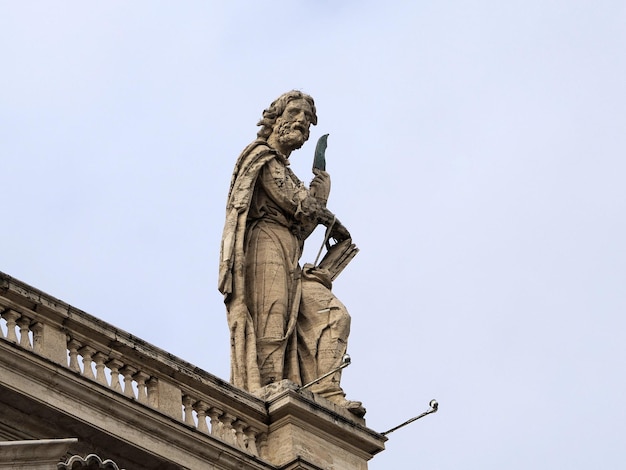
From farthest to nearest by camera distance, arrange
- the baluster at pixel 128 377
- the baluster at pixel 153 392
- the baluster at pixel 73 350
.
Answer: the baluster at pixel 153 392 < the baluster at pixel 128 377 < the baluster at pixel 73 350

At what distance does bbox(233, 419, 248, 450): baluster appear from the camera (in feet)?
72.3

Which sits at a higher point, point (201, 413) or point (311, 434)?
point (311, 434)

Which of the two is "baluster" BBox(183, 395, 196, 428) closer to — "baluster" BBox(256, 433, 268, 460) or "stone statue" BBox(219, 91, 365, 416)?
"baluster" BBox(256, 433, 268, 460)

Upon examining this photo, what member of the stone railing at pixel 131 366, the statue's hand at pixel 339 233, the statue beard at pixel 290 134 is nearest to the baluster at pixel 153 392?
the stone railing at pixel 131 366

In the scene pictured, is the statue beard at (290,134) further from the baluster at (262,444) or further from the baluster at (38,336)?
the baluster at (38,336)

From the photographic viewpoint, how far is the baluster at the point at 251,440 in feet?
72.5

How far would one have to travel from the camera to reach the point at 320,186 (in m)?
25.3

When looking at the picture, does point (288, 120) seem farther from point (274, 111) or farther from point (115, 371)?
point (115, 371)

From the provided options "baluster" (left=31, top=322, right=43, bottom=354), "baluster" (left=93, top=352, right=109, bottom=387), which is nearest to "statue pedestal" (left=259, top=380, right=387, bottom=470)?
"baluster" (left=93, top=352, right=109, bottom=387)

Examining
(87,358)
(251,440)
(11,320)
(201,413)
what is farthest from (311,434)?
(11,320)

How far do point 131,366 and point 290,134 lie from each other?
4.28 m

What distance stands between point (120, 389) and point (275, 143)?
4.68 meters

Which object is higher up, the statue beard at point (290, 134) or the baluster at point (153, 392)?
the statue beard at point (290, 134)

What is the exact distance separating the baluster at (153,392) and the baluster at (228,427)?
81 cm
